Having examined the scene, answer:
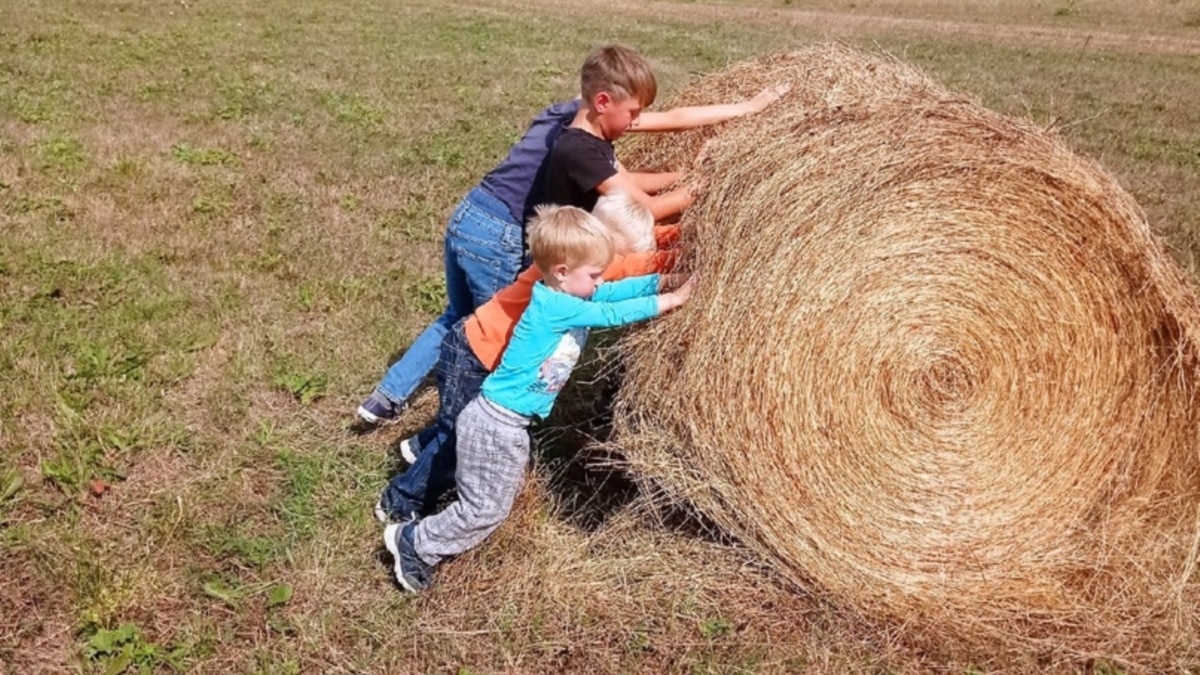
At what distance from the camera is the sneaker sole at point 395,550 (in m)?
3.77

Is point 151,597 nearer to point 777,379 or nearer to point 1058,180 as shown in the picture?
point 777,379

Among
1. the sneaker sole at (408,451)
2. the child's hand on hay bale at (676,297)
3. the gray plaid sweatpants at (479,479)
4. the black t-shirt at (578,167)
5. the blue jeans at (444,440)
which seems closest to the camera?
the child's hand on hay bale at (676,297)

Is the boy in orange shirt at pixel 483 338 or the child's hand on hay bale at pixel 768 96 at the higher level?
the child's hand on hay bale at pixel 768 96

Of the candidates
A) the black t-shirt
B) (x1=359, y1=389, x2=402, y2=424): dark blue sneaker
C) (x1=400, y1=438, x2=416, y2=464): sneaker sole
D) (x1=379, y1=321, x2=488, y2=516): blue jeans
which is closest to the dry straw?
the black t-shirt

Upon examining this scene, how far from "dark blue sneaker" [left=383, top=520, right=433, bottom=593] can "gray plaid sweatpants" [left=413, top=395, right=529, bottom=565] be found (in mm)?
42

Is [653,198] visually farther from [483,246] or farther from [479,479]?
[479,479]

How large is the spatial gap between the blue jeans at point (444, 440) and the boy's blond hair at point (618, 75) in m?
0.97

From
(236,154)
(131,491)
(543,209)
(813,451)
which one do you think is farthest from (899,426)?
(236,154)

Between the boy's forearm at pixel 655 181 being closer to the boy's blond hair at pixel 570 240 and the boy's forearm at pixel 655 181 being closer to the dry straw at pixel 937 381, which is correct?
the dry straw at pixel 937 381

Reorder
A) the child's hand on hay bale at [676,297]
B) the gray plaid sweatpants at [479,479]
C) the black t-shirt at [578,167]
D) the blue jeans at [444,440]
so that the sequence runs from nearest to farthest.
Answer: the child's hand on hay bale at [676,297]
the gray plaid sweatpants at [479,479]
the black t-shirt at [578,167]
the blue jeans at [444,440]

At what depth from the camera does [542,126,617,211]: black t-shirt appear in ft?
12.2

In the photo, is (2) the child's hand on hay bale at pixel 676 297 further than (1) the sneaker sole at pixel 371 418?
No

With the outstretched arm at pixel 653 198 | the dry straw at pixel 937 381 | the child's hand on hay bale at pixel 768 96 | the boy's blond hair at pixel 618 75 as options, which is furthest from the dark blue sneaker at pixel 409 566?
the child's hand on hay bale at pixel 768 96

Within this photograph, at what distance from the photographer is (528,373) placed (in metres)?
3.54
